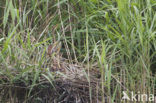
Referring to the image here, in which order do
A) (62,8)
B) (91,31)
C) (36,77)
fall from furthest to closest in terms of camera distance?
(62,8), (91,31), (36,77)

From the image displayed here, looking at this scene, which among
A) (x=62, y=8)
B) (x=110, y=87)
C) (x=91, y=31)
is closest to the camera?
(x=110, y=87)

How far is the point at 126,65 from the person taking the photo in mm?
1989

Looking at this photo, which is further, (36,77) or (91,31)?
(91,31)

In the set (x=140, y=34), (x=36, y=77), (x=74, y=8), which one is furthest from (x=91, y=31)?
(x=36, y=77)

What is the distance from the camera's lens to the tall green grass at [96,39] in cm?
188

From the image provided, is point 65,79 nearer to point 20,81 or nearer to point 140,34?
point 20,81

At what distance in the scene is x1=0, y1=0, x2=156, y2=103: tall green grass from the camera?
1880 mm

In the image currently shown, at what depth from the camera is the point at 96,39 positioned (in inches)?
87.0

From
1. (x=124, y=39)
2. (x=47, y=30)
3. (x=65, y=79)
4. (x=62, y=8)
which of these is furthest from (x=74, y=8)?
(x=65, y=79)

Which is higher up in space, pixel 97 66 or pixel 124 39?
pixel 124 39

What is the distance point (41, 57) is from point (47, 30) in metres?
0.32

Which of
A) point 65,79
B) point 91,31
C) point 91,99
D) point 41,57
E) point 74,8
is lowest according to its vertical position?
point 91,99

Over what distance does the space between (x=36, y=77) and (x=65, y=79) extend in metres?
0.18

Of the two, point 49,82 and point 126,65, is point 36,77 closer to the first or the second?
point 49,82
